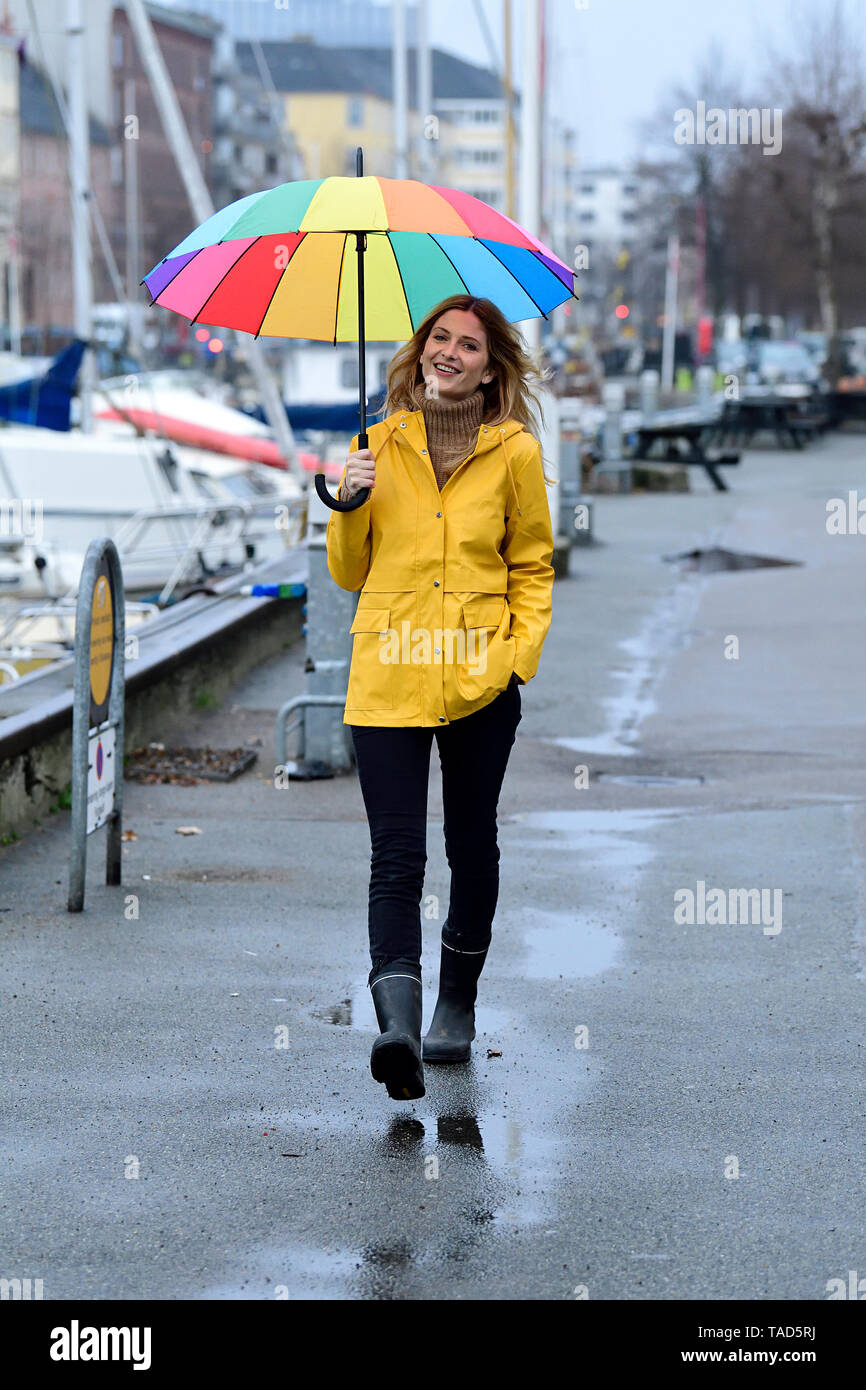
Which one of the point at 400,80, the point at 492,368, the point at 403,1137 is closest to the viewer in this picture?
the point at 403,1137

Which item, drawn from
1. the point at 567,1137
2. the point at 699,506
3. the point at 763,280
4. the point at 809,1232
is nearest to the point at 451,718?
the point at 567,1137

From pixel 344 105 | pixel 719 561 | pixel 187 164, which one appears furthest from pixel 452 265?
pixel 344 105

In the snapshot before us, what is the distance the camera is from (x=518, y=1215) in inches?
162

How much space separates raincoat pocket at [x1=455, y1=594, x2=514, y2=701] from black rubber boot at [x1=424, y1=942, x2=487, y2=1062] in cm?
79

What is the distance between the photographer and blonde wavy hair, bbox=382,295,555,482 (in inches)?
187

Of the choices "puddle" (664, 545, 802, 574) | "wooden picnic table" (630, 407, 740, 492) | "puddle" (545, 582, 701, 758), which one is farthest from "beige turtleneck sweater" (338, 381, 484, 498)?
"wooden picnic table" (630, 407, 740, 492)

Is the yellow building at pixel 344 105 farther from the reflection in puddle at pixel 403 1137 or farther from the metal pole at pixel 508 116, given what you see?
the reflection in puddle at pixel 403 1137

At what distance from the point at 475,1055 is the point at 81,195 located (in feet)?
61.0

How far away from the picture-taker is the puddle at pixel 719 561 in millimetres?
19281

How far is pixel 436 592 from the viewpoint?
4.59m

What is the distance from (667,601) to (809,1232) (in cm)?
1306

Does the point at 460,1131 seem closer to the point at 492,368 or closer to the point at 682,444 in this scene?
the point at 492,368

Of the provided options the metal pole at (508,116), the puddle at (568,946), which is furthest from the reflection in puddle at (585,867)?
the metal pole at (508,116)
